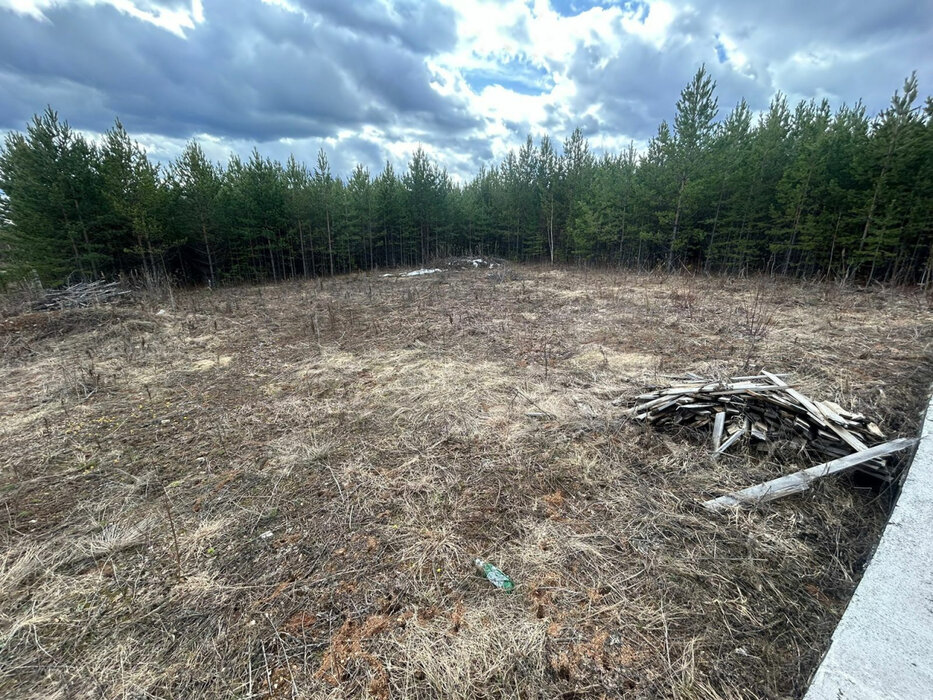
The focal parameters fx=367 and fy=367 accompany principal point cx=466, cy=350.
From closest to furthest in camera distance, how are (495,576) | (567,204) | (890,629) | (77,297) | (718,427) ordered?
1. (890,629)
2. (495,576)
3. (718,427)
4. (77,297)
5. (567,204)

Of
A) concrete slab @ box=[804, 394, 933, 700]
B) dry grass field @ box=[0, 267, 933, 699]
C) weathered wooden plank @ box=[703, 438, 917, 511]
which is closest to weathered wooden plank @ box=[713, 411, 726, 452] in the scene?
dry grass field @ box=[0, 267, 933, 699]

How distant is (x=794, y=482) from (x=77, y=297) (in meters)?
13.2

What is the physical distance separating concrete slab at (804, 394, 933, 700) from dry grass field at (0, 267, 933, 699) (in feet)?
0.79

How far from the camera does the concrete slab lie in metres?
1.32

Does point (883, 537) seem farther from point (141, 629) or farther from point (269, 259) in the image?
point (269, 259)

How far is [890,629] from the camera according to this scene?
1.50 meters

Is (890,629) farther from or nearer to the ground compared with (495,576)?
farther from the ground

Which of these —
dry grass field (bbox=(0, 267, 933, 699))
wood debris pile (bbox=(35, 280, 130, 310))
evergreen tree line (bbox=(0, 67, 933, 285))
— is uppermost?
evergreen tree line (bbox=(0, 67, 933, 285))

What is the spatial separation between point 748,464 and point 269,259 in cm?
2473

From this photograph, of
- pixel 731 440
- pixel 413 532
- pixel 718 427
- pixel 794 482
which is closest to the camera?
pixel 413 532

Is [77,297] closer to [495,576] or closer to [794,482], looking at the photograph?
[495,576]

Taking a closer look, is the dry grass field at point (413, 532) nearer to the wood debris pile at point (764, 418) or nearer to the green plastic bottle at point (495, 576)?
the green plastic bottle at point (495, 576)

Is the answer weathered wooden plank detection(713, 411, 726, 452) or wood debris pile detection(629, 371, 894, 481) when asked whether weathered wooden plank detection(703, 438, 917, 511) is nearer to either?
wood debris pile detection(629, 371, 894, 481)

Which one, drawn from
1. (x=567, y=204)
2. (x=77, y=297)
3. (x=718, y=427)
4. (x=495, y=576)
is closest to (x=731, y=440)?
Result: (x=718, y=427)
